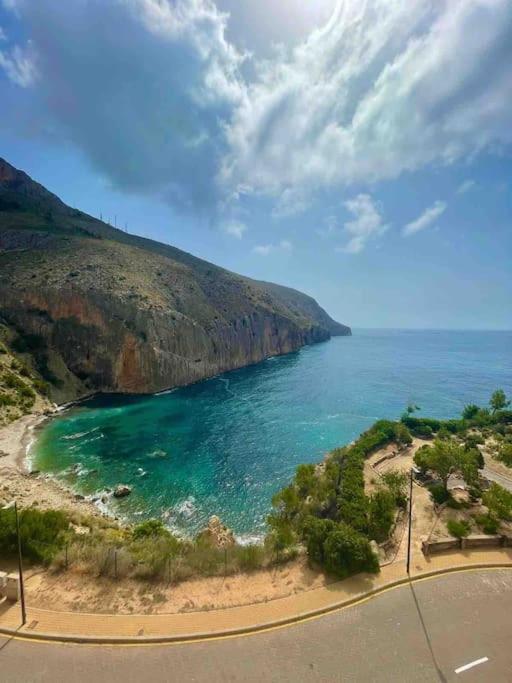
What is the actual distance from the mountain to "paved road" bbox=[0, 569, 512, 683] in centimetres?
5736

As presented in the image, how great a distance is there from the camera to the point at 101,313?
250 ft

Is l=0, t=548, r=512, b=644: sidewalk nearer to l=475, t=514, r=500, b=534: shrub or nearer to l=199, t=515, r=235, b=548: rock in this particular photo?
l=199, t=515, r=235, b=548: rock

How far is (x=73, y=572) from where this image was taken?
17703mm

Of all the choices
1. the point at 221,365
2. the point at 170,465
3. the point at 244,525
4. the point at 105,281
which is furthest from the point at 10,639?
the point at 221,365

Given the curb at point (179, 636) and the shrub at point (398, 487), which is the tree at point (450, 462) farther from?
the curb at point (179, 636)

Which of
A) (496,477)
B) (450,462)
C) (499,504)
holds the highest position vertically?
(450,462)

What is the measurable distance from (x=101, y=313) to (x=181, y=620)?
70.3 metres

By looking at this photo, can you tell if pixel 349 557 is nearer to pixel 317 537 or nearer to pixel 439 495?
pixel 317 537

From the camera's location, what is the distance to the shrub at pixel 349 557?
59.4 feet

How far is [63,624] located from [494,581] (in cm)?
2017

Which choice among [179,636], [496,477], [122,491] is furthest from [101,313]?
[496,477]

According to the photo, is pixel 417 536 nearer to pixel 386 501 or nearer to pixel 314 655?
pixel 386 501

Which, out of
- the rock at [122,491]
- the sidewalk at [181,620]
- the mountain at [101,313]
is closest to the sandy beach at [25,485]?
the rock at [122,491]

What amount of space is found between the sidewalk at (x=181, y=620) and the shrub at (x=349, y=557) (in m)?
0.70
